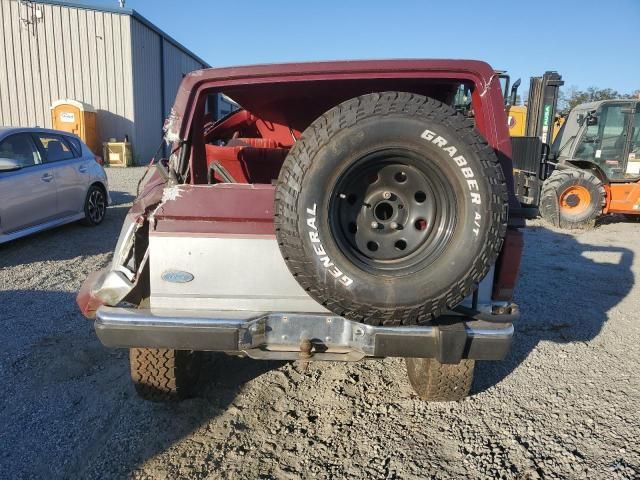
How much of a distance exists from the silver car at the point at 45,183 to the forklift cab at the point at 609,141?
362 inches

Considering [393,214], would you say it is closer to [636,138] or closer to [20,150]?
[20,150]

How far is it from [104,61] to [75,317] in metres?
16.0

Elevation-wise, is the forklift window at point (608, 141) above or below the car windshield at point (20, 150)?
above

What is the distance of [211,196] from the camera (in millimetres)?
2332

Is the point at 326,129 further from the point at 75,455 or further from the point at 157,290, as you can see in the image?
the point at 75,455

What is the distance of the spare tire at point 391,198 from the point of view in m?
2.05

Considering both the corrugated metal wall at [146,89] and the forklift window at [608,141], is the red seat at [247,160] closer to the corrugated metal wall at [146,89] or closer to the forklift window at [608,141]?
the forklift window at [608,141]

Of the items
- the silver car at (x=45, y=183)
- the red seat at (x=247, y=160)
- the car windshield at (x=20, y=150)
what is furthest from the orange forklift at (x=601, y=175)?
the car windshield at (x=20, y=150)

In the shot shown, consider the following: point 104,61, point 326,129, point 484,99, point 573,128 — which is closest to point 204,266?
point 326,129

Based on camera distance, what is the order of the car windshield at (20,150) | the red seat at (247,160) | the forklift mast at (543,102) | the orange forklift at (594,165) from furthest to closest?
the orange forklift at (594,165) < the forklift mast at (543,102) < the car windshield at (20,150) < the red seat at (247,160)

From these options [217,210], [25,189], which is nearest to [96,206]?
[25,189]

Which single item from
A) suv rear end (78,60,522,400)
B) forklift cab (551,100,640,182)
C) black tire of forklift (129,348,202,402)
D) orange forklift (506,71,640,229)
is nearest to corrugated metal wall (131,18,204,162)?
orange forklift (506,71,640,229)

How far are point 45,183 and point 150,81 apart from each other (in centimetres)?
1433

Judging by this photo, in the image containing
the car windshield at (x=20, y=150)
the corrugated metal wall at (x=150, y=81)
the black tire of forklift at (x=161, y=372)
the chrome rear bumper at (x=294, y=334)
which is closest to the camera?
the chrome rear bumper at (x=294, y=334)
